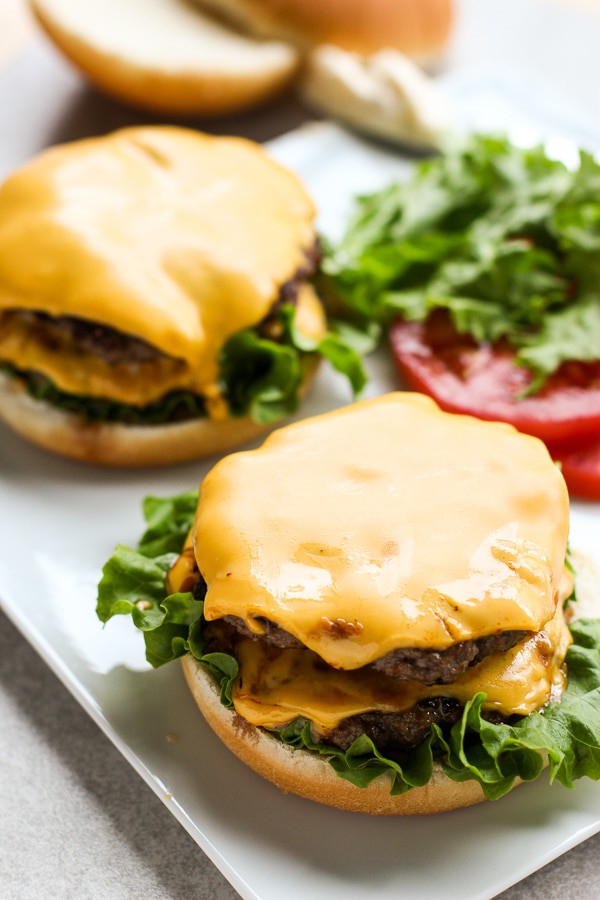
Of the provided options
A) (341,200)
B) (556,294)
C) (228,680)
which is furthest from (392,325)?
(228,680)

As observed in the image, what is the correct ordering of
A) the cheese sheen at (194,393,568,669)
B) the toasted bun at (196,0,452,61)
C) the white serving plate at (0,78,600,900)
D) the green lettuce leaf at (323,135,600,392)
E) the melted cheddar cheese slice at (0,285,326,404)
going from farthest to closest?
1. the toasted bun at (196,0,452,61)
2. the green lettuce leaf at (323,135,600,392)
3. the melted cheddar cheese slice at (0,285,326,404)
4. the white serving plate at (0,78,600,900)
5. the cheese sheen at (194,393,568,669)

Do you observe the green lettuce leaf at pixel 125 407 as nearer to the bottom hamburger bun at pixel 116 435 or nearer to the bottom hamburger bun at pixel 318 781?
the bottom hamburger bun at pixel 116 435

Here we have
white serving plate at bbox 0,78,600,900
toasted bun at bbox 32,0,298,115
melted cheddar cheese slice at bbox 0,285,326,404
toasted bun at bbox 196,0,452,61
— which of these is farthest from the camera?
toasted bun at bbox 196,0,452,61

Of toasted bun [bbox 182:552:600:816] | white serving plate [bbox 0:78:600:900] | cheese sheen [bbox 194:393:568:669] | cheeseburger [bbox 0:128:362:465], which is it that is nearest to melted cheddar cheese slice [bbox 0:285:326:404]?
cheeseburger [bbox 0:128:362:465]

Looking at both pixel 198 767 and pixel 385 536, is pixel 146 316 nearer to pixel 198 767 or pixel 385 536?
pixel 385 536

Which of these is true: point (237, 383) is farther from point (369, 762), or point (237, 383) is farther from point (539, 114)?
point (539, 114)

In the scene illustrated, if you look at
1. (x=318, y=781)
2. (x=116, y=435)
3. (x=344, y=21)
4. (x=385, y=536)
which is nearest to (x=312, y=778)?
(x=318, y=781)

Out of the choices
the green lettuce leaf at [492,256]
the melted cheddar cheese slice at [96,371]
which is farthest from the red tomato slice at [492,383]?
the melted cheddar cheese slice at [96,371]

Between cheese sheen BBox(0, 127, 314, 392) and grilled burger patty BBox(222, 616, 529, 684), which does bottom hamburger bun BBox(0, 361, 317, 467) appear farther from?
grilled burger patty BBox(222, 616, 529, 684)
